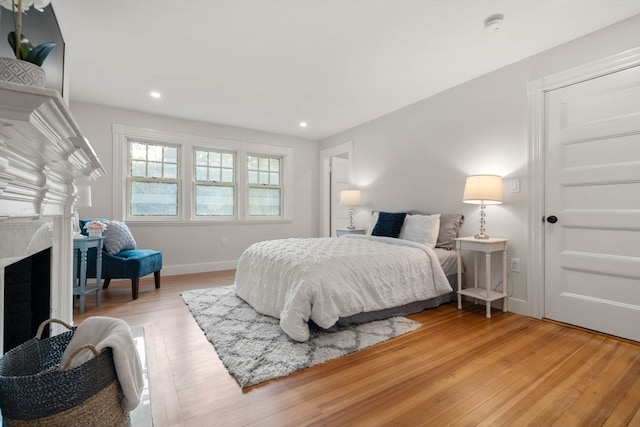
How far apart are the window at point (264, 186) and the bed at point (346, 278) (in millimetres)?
2223

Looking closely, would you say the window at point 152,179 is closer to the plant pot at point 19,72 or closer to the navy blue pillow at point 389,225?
the navy blue pillow at point 389,225

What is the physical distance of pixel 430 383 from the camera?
1.60m

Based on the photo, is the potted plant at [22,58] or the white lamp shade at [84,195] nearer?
the potted plant at [22,58]

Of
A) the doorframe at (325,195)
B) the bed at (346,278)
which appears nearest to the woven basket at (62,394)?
the bed at (346,278)

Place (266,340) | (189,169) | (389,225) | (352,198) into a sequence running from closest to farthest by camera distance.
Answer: (266,340)
(389,225)
(189,169)
(352,198)

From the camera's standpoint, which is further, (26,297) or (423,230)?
(423,230)

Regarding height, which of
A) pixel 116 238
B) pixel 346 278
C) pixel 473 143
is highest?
pixel 473 143

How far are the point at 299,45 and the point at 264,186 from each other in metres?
3.00

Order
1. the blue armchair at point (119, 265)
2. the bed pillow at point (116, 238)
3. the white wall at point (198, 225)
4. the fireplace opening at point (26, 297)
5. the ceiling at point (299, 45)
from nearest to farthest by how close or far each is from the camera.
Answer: the fireplace opening at point (26, 297) < the ceiling at point (299, 45) < the blue armchair at point (119, 265) < the bed pillow at point (116, 238) < the white wall at point (198, 225)

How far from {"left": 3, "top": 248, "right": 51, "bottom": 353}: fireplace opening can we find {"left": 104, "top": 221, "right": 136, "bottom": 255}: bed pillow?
1.59 metres

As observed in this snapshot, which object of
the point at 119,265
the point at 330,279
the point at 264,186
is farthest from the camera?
the point at 264,186

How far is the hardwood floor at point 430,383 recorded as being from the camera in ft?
4.42

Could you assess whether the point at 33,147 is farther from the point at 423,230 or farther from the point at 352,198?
the point at 352,198

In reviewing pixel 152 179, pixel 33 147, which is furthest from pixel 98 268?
pixel 33 147
